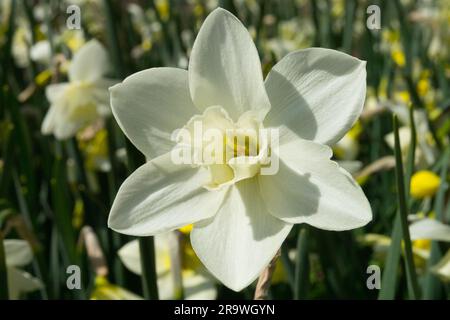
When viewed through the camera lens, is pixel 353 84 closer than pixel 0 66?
Yes

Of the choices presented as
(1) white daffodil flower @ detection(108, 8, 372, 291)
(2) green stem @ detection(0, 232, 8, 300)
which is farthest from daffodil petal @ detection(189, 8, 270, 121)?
(2) green stem @ detection(0, 232, 8, 300)

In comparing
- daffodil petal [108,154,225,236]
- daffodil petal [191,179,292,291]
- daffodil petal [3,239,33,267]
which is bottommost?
daffodil petal [3,239,33,267]

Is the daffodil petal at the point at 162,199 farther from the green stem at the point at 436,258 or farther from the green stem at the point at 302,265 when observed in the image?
the green stem at the point at 436,258

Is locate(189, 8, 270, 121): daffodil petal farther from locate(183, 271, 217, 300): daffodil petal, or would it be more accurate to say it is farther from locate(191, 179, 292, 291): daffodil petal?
locate(183, 271, 217, 300): daffodil petal

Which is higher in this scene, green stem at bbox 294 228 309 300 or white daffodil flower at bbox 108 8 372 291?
white daffodil flower at bbox 108 8 372 291

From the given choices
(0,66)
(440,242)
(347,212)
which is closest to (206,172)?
(347,212)
